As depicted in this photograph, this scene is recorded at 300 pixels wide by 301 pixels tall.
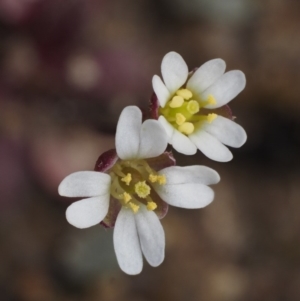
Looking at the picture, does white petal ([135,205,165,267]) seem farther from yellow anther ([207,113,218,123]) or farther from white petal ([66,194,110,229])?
yellow anther ([207,113,218,123])

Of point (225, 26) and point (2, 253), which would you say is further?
point (225, 26)

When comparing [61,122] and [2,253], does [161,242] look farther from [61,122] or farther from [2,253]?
[2,253]

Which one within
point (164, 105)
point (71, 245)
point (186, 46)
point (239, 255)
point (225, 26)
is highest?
point (225, 26)

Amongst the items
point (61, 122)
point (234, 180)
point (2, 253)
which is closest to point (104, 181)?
point (61, 122)

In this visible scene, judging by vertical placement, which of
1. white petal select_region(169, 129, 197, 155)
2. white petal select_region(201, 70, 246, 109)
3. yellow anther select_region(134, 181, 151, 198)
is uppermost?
white petal select_region(201, 70, 246, 109)

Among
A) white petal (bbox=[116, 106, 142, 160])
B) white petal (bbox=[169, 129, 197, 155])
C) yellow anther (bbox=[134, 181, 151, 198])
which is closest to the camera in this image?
white petal (bbox=[116, 106, 142, 160])

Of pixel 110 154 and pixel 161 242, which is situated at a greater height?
pixel 110 154

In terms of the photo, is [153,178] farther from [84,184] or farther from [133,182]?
[84,184]

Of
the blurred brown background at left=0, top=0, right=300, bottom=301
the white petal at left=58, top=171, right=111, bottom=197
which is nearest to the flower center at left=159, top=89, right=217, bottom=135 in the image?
the white petal at left=58, top=171, right=111, bottom=197
